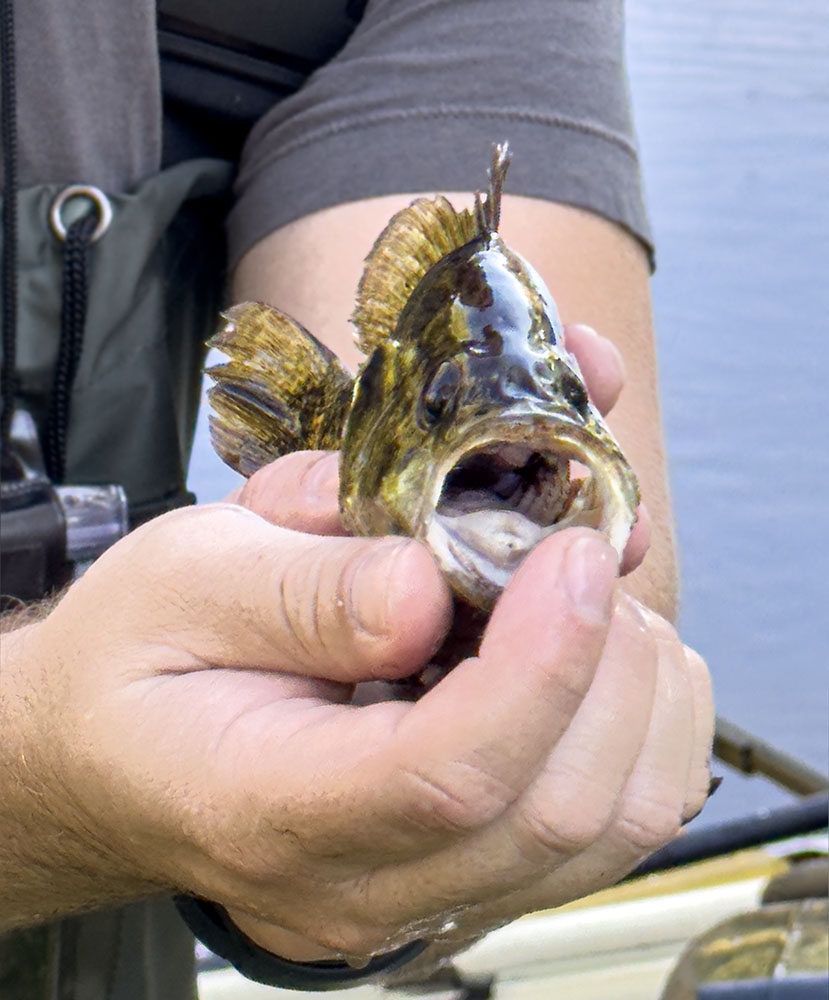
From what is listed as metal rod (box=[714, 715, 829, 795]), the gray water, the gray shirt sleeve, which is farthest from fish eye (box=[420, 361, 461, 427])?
the gray water

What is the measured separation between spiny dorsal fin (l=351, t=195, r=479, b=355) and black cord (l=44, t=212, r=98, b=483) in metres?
0.60

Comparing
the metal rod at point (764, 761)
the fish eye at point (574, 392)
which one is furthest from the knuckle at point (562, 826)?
the metal rod at point (764, 761)

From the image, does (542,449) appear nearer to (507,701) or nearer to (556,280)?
(507,701)

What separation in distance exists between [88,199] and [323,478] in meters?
0.83

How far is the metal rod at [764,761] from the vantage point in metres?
1.99

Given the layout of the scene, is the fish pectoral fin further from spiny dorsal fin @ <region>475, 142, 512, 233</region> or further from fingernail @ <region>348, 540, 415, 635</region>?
fingernail @ <region>348, 540, 415, 635</region>

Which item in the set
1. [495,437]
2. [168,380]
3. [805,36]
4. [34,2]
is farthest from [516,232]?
[805,36]

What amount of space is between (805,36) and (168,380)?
3370 millimetres

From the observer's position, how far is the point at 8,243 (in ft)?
4.62

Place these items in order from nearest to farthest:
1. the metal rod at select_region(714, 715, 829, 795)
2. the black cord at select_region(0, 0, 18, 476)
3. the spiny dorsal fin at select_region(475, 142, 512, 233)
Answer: the spiny dorsal fin at select_region(475, 142, 512, 233) → the black cord at select_region(0, 0, 18, 476) → the metal rod at select_region(714, 715, 829, 795)

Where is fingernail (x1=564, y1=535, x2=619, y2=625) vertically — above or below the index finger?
above

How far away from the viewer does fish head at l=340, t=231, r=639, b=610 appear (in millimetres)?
645

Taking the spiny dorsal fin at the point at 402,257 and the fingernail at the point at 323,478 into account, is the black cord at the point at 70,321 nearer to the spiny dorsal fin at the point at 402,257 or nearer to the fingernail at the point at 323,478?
the spiny dorsal fin at the point at 402,257

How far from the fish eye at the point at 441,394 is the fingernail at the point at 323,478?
0.11 metres
